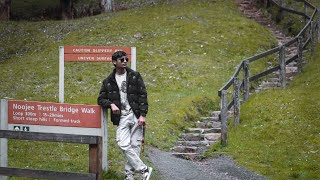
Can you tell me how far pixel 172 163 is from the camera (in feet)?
51.8

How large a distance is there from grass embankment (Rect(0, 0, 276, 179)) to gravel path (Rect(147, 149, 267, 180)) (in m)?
1.09

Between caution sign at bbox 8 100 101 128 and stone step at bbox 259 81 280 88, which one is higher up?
caution sign at bbox 8 100 101 128

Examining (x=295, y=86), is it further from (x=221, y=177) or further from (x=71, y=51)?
(x=221, y=177)

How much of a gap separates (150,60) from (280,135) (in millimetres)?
12500

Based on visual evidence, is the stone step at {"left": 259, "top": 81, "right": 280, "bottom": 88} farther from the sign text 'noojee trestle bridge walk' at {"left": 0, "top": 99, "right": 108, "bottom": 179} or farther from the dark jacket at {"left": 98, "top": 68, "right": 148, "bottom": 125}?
the dark jacket at {"left": 98, "top": 68, "right": 148, "bottom": 125}

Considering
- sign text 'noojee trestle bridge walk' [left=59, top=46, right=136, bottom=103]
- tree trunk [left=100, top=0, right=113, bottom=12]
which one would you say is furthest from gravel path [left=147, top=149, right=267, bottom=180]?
tree trunk [left=100, top=0, right=113, bottom=12]

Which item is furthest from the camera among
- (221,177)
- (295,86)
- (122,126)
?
(295,86)

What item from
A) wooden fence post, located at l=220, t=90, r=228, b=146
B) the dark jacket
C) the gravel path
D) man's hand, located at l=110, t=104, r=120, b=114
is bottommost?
the gravel path

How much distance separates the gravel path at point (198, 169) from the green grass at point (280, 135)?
372 millimetres

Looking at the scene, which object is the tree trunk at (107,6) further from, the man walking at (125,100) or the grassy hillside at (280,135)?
the man walking at (125,100)

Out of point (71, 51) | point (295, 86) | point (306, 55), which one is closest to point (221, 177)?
point (71, 51)

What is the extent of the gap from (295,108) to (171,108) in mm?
4378

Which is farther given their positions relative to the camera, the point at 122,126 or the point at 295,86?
the point at 295,86

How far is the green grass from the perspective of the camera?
15.3 metres
